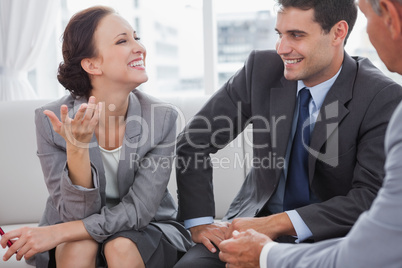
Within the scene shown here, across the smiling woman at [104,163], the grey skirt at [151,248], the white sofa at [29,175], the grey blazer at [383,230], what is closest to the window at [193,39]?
the white sofa at [29,175]

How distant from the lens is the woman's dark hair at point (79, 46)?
214 centimetres

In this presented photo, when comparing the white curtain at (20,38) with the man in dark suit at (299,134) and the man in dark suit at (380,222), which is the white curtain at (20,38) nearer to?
the man in dark suit at (299,134)

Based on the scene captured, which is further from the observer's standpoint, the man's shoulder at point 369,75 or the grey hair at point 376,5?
the man's shoulder at point 369,75

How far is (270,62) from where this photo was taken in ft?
6.96

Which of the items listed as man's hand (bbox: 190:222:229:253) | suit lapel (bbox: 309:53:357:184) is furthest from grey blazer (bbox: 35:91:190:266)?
suit lapel (bbox: 309:53:357:184)

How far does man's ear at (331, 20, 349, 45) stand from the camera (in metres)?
2.00

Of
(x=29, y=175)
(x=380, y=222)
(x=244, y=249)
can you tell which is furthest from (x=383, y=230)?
(x=29, y=175)

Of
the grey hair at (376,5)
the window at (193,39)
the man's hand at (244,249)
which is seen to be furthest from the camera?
the window at (193,39)

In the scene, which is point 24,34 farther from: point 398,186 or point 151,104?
point 398,186

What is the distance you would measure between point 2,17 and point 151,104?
2095mm

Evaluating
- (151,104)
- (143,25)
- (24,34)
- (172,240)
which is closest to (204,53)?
(143,25)

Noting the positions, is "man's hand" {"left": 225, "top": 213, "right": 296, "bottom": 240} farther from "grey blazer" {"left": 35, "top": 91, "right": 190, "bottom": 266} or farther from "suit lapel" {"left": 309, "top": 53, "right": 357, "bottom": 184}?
"grey blazer" {"left": 35, "top": 91, "right": 190, "bottom": 266}

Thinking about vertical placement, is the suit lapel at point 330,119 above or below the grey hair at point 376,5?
below

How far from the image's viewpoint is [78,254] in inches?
73.6
